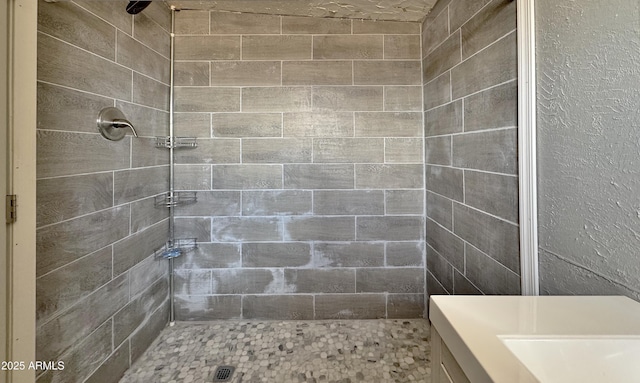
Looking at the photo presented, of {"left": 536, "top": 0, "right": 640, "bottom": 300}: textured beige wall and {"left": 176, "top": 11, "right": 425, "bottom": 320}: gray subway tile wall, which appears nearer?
{"left": 536, "top": 0, "right": 640, "bottom": 300}: textured beige wall

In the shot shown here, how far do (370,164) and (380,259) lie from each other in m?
0.71

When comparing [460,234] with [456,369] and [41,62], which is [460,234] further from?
[41,62]

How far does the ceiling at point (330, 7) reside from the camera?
1861 millimetres

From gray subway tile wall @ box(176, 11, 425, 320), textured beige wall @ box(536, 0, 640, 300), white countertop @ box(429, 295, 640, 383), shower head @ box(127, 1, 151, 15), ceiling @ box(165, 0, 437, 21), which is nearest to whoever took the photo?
white countertop @ box(429, 295, 640, 383)

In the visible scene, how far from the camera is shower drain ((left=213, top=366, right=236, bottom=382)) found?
152 cm

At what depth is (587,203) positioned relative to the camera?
0.88 meters

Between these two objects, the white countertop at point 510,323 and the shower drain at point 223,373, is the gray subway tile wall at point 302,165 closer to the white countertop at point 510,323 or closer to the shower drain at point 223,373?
the shower drain at point 223,373

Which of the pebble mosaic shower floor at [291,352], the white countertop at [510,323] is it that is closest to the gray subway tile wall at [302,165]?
the pebble mosaic shower floor at [291,352]

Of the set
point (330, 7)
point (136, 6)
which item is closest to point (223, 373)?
point (136, 6)

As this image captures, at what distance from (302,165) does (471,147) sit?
3.57 feet

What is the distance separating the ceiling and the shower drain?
7.53 ft

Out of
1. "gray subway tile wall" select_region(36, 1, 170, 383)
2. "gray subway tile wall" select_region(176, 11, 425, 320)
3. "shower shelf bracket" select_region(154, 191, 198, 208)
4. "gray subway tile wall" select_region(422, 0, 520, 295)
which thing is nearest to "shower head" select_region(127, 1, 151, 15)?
"gray subway tile wall" select_region(36, 1, 170, 383)

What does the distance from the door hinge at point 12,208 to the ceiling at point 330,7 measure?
5.45 ft

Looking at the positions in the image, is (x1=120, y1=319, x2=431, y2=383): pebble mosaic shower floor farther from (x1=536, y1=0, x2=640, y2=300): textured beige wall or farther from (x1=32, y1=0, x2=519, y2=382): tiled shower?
(x1=536, y1=0, x2=640, y2=300): textured beige wall
